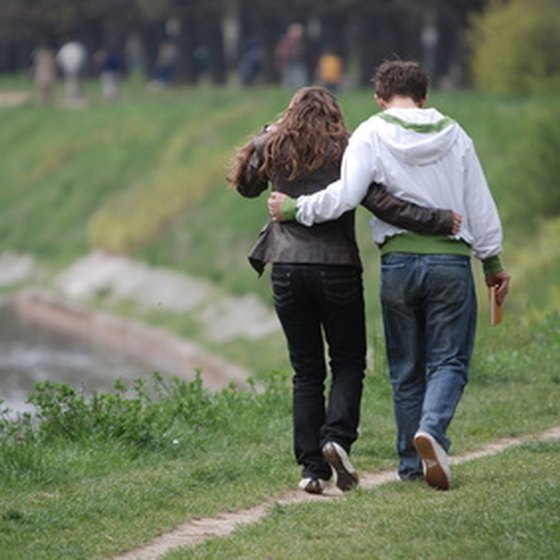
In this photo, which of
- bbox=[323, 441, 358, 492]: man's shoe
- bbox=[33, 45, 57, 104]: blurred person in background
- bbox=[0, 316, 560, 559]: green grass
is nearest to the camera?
bbox=[0, 316, 560, 559]: green grass

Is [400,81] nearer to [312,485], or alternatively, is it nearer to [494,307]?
[494,307]

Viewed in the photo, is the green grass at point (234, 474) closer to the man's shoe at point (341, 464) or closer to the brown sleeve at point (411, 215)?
the man's shoe at point (341, 464)

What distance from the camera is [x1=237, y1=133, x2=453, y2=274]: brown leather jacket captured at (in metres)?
9.07

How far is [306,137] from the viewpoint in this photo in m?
9.26

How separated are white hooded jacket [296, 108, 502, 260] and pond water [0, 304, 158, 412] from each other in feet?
48.3

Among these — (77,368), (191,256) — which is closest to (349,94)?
(191,256)

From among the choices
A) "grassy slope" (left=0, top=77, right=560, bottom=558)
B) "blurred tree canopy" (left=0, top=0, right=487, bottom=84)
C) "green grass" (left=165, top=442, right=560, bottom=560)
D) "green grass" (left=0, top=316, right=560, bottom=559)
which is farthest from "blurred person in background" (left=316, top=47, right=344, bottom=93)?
"green grass" (left=165, top=442, right=560, bottom=560)

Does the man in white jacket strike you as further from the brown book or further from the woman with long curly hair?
the brown book

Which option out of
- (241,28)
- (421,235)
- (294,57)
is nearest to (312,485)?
(421,235)

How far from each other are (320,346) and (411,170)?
974mm

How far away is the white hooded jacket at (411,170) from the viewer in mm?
9070

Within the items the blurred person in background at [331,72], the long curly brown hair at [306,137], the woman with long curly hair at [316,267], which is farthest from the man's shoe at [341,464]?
the blurred person in background at [331,72]

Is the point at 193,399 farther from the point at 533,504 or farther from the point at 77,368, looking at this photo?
the point at 77,368

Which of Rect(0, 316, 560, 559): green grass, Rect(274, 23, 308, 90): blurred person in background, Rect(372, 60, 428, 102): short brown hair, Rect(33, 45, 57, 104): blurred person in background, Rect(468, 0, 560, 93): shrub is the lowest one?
Rect(33, 45, 57, 104): blurred person in background
